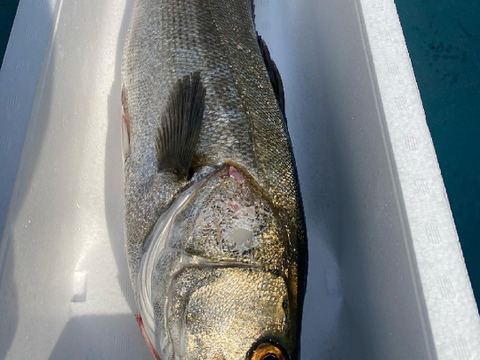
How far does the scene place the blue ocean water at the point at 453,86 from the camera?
2.35 meters

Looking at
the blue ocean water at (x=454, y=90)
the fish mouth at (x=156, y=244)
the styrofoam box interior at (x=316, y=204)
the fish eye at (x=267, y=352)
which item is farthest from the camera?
the blue ocean water at (x=454, y=90)

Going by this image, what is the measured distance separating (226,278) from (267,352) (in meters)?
0.23

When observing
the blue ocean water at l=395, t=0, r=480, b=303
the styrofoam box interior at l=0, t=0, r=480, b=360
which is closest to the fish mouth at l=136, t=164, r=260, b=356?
the styrofoam box interior at l=0, t=0, r=480, b=360

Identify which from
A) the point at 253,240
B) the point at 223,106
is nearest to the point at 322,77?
the point at 223,106

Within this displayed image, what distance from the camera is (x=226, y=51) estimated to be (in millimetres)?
1683

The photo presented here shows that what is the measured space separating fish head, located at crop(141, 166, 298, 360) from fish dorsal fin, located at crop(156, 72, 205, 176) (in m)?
0.11

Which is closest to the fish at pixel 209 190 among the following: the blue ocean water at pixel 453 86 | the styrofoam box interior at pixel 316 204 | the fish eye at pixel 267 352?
the fish eye at pixel 267 352

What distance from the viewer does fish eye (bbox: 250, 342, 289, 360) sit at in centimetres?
116

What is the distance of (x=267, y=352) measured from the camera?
117cm

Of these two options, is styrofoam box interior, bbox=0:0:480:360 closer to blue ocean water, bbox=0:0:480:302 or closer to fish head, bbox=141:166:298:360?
fish head, bbox=141:166:298:360

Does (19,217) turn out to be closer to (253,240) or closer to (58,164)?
(58,164)

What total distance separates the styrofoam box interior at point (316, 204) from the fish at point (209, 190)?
11.2 inches

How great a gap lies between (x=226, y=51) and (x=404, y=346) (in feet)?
3.83

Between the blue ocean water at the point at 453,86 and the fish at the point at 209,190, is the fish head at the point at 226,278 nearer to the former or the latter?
the fish at the point at 209,190
